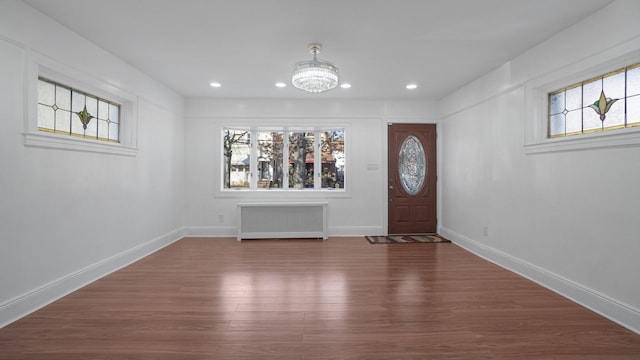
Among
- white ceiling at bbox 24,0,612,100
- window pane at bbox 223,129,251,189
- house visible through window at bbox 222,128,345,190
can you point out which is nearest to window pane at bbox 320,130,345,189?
house visible through window at bbox 222,128,345,190

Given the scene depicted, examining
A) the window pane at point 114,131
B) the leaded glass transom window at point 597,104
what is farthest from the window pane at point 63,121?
the leaded glass transom window at point 597,104

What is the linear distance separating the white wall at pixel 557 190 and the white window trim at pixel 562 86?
0.08ft

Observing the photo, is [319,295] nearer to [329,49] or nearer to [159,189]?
[329,49]

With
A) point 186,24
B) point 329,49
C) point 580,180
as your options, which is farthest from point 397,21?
point 580,180

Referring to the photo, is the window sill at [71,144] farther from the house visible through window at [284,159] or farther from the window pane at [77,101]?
the house visible through window at [284,159]

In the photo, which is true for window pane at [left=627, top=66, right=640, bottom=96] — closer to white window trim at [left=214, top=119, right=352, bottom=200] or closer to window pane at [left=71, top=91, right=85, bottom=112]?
white window trim at [left=214, top=119, right=352, bottom=200]

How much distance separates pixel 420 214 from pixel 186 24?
197 inches

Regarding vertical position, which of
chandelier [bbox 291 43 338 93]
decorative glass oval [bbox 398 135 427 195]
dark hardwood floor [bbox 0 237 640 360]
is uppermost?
chandelier [bbox 291 43 338 93]

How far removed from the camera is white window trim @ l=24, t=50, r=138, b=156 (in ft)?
8.33

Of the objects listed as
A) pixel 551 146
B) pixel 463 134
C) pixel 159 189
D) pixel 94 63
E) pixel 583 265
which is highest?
pixel 94 63

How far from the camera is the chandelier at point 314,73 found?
125 inches

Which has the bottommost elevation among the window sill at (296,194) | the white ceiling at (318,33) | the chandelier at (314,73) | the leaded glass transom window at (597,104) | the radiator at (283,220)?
the radiator at (283,220)

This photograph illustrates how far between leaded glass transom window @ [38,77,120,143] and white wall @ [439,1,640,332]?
17.1 ft

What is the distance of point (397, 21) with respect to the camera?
2.80 meters
